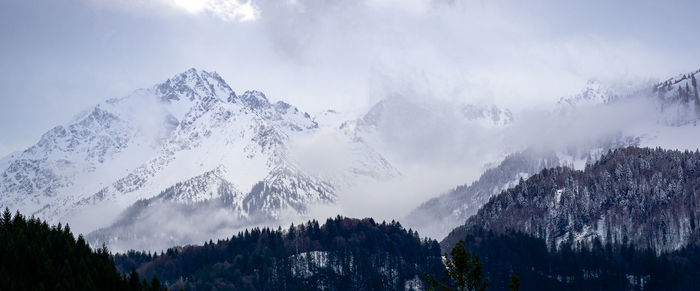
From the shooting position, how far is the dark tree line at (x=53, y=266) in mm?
135500

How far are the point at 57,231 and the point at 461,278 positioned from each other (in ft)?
371

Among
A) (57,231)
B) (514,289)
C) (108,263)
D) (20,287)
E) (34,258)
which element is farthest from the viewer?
(57,231)

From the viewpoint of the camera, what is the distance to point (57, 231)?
17050cm

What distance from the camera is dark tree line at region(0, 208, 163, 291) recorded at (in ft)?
445

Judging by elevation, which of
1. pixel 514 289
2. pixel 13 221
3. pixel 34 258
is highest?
pixel 13 221

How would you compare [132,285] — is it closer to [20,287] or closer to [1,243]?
[20,287]

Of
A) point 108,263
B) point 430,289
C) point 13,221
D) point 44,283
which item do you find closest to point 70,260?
point 108,263

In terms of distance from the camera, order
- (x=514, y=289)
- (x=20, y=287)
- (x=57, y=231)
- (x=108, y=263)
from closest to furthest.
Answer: (x=514, y=289), (x=20, y=287), (x=108, y=263), (x=57, y=231)

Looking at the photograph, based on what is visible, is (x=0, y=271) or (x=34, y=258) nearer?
(x=0, y=271)

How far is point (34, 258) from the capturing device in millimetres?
145500

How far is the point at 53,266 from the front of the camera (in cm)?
14400

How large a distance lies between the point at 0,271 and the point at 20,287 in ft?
20.0

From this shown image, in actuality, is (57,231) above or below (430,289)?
above

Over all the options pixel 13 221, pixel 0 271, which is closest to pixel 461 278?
pixel 0 271
